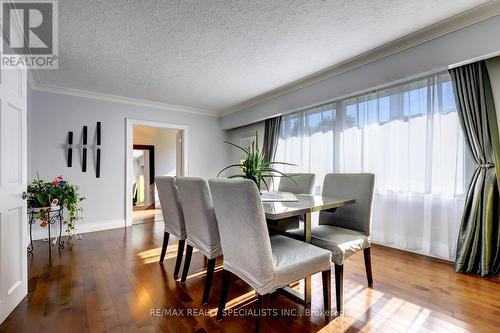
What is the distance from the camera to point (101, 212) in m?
4.09

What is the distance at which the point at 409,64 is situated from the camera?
2486 mm

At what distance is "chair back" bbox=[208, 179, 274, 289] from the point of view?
1.32 m

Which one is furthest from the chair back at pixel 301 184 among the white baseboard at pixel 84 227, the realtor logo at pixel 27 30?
the white baseboard at pixel 84 227

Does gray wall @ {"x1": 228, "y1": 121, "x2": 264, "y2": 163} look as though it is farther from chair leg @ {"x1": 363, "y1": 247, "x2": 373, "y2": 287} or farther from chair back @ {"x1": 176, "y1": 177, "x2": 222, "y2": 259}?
chair leg @ {"x1": 363, "y1": 247, "x2": 373, "y2": 287}

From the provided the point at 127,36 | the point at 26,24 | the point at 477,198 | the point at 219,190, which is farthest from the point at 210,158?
the point at 477,198

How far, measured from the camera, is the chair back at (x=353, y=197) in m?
2.12

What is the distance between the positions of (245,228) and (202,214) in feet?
1.96

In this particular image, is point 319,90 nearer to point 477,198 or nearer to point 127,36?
point 477,198

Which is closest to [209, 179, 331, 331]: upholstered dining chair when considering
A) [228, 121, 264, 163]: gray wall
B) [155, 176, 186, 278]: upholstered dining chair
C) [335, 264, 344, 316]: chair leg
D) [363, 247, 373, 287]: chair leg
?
[335, 264, 344, 316]: chair leg

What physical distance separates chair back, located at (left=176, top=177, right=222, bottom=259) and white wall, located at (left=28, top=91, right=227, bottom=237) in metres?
2.89

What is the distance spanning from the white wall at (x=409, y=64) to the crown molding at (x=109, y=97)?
7.25 ft

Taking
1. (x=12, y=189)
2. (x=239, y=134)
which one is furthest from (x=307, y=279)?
(x=239, y=134)

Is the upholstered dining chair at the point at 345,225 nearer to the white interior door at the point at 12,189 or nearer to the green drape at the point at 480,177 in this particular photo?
the green drape at the point at 480,177

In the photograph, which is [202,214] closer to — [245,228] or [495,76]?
[245,228]
